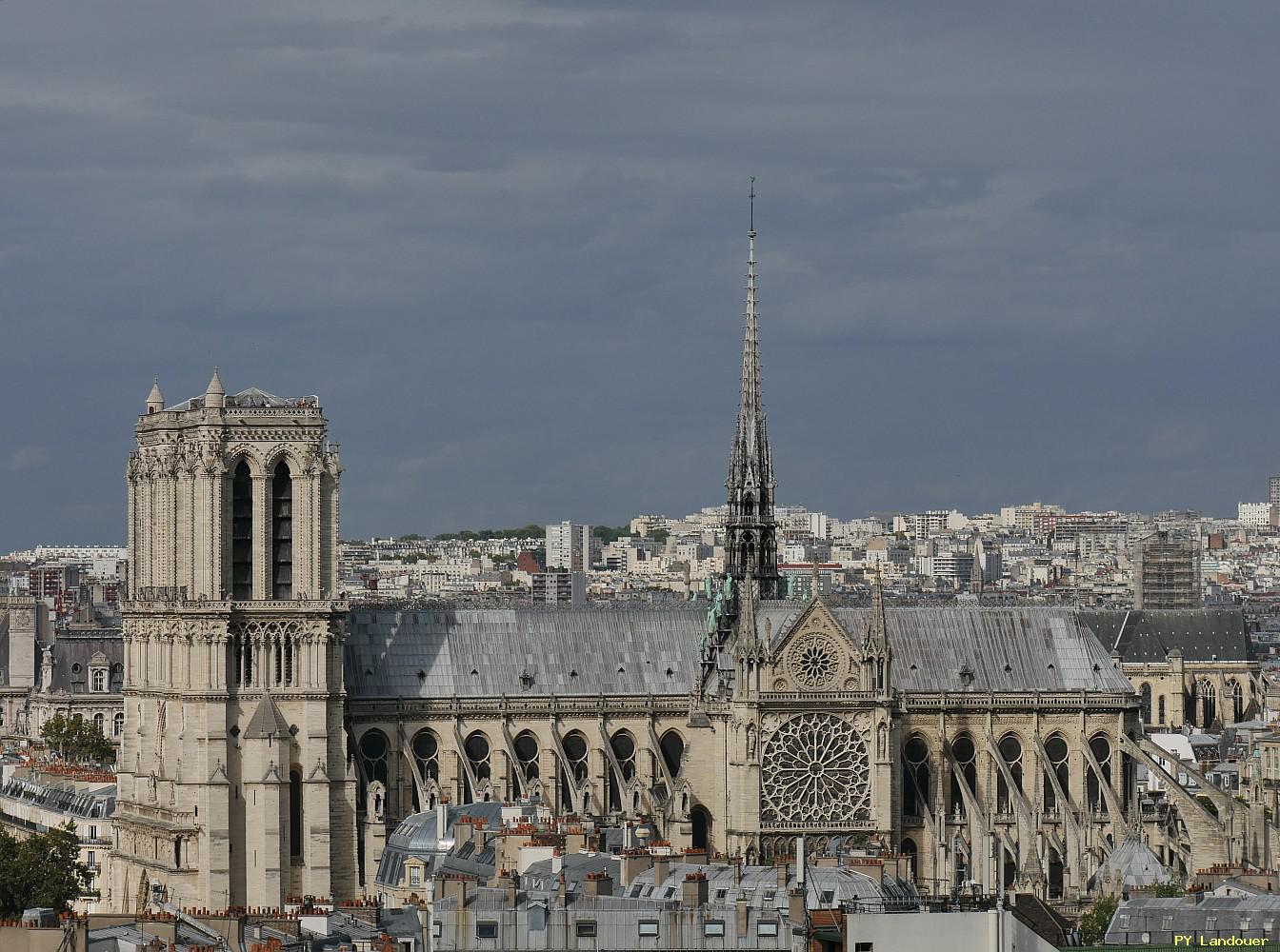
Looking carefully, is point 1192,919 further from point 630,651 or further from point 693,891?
point 630,651

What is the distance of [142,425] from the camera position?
4973 inches

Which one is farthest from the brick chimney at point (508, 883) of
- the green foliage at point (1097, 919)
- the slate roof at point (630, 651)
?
the slate roof at point (630, 651)

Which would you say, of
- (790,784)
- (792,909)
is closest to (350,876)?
(790,784)

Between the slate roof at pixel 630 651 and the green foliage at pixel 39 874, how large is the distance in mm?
10584

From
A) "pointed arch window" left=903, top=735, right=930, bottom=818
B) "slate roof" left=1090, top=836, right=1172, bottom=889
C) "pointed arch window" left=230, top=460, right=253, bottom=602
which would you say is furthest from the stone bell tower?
"slate roof" left=1090, top=836, right=1172, bottom=889

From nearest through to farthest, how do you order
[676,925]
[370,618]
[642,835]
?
[676,925] < [642,835] < [370,618]

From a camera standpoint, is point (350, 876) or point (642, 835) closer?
point (642, 835)

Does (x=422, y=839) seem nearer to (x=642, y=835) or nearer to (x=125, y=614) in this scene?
(x=642, y=835)

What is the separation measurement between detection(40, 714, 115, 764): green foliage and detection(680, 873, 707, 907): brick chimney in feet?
318

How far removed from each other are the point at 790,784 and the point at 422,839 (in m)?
19.2

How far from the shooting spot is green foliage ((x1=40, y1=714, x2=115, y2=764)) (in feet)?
579

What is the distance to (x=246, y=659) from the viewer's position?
401ft

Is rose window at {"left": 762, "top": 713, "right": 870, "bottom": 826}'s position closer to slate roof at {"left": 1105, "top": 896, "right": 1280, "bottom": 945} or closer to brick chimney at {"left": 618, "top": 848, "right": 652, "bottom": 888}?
brick chimney at {"left": 618, "top": 848, "right": 652, "bottom": 888}

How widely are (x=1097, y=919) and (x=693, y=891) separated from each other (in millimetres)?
20305
